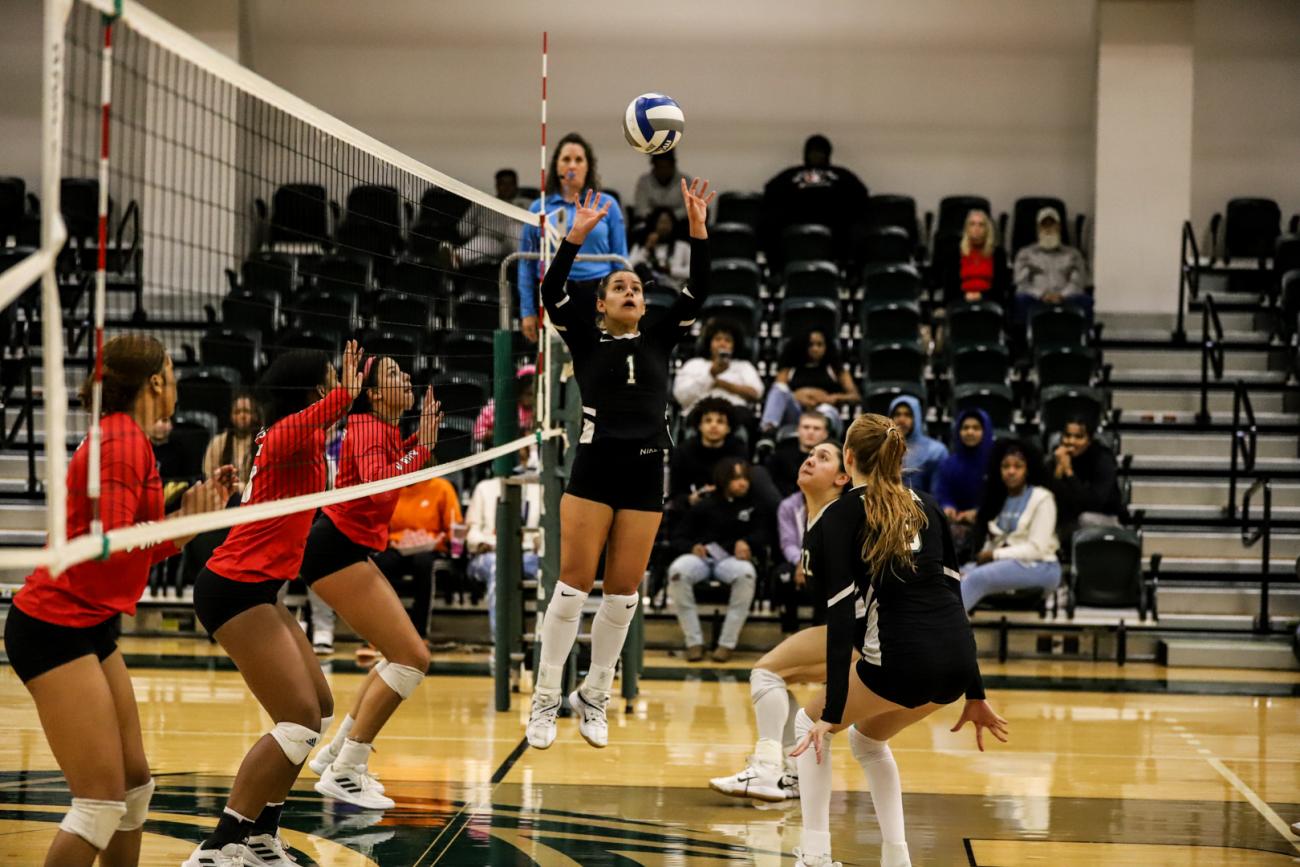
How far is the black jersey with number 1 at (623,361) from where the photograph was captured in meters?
5.88

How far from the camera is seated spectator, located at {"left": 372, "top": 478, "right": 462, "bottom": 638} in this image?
34.0 ft

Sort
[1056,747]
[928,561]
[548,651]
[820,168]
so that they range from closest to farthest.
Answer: [928,561]
[548,651]
[1056,747]
[820,168]

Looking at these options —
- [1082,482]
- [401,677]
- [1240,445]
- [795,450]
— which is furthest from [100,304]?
[1240,445]

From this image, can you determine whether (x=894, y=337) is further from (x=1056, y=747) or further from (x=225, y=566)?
(x=225, y=566)

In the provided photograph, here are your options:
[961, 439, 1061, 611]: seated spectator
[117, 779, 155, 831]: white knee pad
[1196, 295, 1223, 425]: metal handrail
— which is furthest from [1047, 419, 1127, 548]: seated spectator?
[117, 779, 155, 831]: white knee pad

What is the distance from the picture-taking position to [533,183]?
1658cm

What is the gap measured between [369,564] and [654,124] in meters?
2.05

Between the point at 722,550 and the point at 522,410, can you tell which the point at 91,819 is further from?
the point at 722,550

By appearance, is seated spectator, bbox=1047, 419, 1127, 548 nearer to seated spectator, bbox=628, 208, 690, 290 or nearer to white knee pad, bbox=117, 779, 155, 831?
seated spectator, bbox=628, 208, 690, 290

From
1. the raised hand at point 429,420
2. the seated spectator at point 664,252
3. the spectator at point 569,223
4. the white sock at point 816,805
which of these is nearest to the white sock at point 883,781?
the white sock at point 816,805

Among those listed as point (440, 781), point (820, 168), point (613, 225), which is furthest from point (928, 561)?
point (820, 168)

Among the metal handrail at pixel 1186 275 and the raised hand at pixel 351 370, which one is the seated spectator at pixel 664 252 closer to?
the metal handrail at pixel 1186 275

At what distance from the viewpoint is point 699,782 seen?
696 centimetres

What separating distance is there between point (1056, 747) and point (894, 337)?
5904mm
